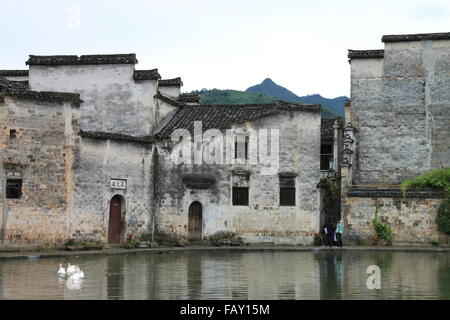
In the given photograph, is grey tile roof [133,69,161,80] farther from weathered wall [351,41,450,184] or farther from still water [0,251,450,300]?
weathered wall [351,41,450,184]

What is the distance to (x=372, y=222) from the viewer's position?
3023 cm

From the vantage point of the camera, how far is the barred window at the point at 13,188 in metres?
24.4

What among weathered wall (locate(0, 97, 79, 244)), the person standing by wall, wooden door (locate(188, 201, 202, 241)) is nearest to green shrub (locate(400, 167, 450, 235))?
the person standing by wall

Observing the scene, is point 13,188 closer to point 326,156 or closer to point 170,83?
point 170,83

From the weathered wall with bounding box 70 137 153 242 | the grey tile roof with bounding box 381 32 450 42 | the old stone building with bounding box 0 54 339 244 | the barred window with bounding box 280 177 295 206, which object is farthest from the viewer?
the grey tile roof with bounding box 381 32 450 42

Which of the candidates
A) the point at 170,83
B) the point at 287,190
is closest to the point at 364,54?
the point at 287,190

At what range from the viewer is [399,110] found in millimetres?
35281

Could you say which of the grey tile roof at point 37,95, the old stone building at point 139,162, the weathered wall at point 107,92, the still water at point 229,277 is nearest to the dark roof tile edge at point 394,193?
the old stone building at point 139,162

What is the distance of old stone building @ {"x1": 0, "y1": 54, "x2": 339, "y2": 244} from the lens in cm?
2481

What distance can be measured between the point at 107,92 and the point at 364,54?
40.8 feet

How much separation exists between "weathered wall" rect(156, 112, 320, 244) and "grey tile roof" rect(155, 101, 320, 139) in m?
0.36

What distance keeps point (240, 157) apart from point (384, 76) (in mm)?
9234
